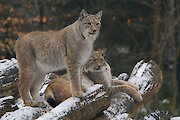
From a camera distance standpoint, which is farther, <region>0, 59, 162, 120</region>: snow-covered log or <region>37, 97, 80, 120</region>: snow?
<region>0, 59, 162, 120</region>: snow-covered log

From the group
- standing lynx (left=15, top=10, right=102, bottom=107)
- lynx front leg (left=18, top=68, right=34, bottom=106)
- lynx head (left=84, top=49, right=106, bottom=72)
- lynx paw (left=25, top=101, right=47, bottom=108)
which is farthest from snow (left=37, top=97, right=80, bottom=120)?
lynx head (left=84, top=49, right=106, bottom=72)

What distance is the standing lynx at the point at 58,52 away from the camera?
4875 mm

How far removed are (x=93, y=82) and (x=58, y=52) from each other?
3.96 ft

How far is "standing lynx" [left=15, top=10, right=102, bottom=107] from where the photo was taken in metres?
4.88

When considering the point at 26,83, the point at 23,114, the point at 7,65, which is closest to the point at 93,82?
the point at 26,83

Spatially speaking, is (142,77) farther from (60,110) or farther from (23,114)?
(23,114)

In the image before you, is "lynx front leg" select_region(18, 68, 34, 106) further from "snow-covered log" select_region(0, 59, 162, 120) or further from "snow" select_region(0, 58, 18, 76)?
"snow" select_region(0, 58, 18, 76)

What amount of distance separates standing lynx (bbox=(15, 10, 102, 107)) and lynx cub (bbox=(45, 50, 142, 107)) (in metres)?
0.27

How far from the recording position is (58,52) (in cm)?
505

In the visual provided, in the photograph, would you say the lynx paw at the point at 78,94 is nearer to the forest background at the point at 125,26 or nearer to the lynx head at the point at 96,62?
the lynx head at the point at 96,62

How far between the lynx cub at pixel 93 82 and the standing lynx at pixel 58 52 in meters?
0.27

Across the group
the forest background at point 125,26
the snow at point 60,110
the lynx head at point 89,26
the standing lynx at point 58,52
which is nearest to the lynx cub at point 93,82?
the standing lynx at point 58,52

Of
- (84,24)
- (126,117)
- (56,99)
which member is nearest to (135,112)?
(126,117)

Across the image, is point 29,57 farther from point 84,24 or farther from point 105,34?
point 105,34
